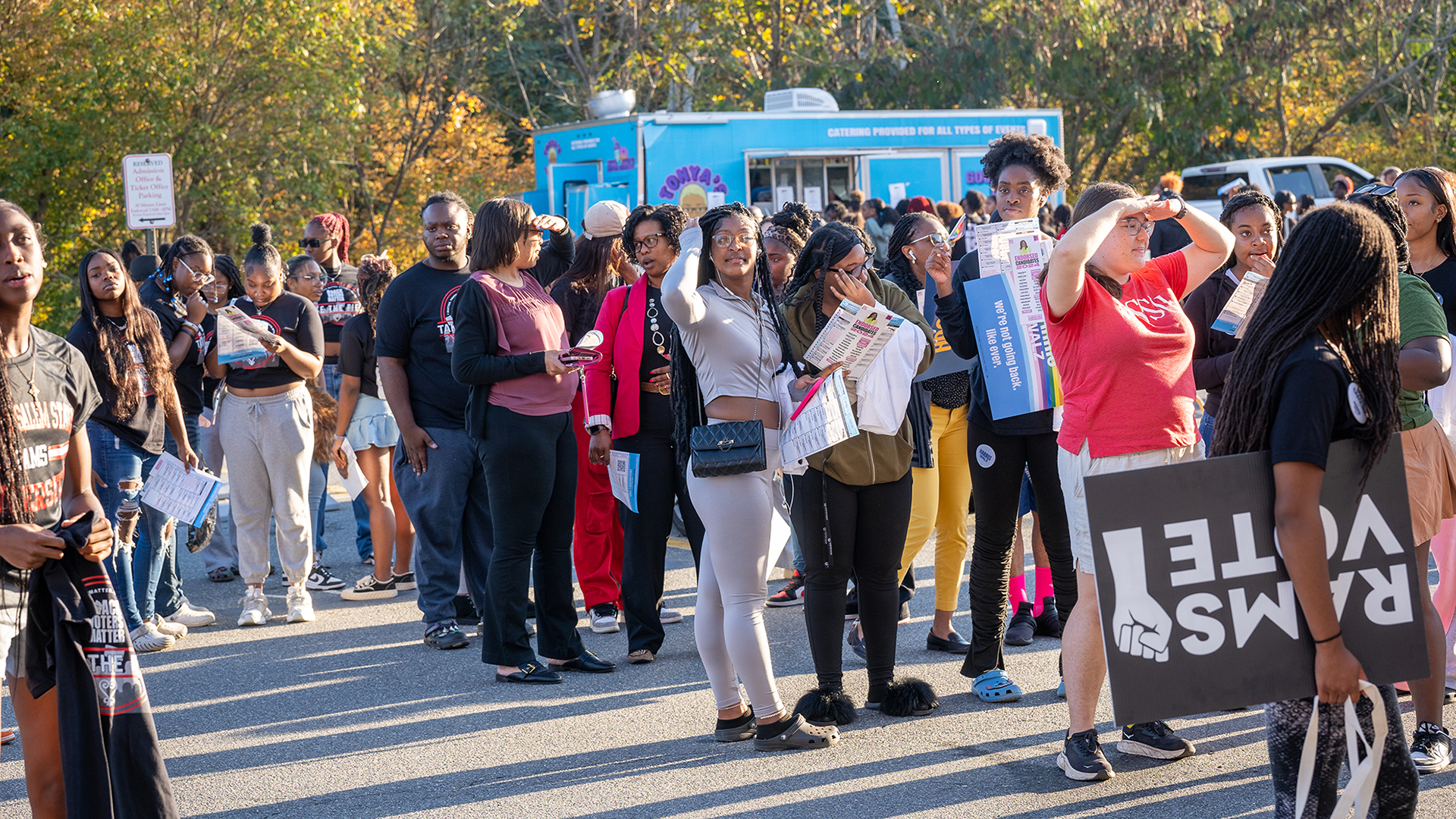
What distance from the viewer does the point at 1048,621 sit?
618 centimetres

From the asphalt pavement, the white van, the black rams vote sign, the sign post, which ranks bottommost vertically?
the asphalt pavement

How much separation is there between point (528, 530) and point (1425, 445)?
3371mm

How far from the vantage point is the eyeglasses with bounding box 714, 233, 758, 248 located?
4.64m

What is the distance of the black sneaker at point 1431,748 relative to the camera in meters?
4.25

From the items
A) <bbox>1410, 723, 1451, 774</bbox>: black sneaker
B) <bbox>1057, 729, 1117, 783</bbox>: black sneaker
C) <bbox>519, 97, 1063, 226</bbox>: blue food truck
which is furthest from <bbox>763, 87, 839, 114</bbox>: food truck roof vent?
<bbox>1410, 723, 1451, 774</bbox>: black sneaker

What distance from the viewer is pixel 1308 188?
68.6 ft

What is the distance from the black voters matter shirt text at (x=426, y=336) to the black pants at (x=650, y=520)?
834mm

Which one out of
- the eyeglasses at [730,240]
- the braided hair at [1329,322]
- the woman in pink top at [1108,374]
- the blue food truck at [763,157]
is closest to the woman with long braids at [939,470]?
the eyeglasses at [730,240]

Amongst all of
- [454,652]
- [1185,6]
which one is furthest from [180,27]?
[1185,6]

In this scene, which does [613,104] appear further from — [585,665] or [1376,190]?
[1376,190]

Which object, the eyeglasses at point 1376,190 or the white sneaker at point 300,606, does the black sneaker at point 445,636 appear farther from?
the eyeglasses at point 1376,190

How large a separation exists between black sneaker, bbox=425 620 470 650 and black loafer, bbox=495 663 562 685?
0.71 m

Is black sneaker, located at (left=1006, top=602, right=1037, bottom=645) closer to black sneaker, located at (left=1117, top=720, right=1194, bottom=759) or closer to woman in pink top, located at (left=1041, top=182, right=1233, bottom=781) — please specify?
black sneaker, located at (left=1117, top=720, right=1194, bottom=759)

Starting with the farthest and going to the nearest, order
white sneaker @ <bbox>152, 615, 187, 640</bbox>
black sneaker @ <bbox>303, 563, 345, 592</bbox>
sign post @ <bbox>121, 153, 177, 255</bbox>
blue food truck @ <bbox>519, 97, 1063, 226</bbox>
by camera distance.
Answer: blue food truck @ <bbox>519, 97, 1063, 226</bbox> → sign post @ <bbox>121, 153, 177, 255</bbox> → black sneaker @ <bbox>303, 563, 345, 592</bbox> → white sneaker @ <bbox>152, 615, 187, 640</bbox>
